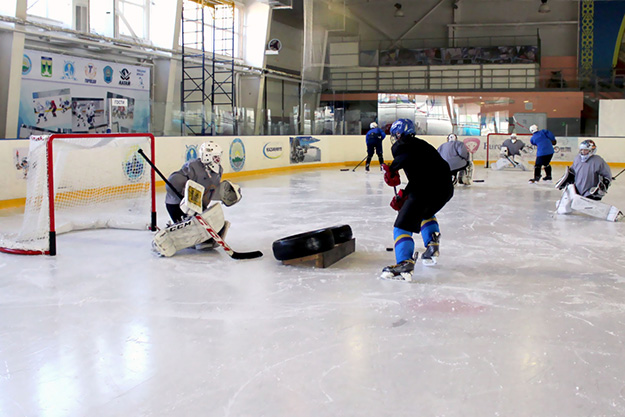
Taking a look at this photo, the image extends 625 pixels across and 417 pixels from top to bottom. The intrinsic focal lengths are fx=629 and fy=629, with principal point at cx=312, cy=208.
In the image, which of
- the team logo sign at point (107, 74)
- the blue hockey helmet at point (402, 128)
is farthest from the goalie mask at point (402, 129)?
the team logo sign at point (107, 74)

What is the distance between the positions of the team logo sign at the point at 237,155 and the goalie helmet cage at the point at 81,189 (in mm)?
4378

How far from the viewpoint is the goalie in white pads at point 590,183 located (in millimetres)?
7047

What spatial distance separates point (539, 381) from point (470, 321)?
828mm

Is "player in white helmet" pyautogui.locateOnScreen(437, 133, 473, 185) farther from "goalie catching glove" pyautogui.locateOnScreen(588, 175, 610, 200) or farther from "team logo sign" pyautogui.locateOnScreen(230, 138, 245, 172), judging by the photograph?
"team logo sign" pyautogui.locateOnScreen(230, 138, 245, 172)

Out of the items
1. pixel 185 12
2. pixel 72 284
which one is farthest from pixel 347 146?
pixel 72 284

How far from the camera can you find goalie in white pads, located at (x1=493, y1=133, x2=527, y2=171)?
1566cm

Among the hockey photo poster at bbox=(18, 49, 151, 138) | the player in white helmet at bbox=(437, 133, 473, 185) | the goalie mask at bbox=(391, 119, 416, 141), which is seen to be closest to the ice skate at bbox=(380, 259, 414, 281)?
A: the goalie mask at bbox=(391, 119, 416, 141)

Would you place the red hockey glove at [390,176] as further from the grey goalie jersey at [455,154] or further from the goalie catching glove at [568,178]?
the grey goalie jersey at [455,154]

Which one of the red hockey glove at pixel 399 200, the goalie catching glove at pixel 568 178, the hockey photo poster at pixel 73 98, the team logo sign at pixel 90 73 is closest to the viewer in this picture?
the red hockey glove at pixel 399 200

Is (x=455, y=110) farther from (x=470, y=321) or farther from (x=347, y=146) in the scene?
(x=470, y=321)

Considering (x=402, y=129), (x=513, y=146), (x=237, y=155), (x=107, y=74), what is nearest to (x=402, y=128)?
(x=402, y=129)

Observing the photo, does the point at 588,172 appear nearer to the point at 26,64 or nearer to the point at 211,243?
the point at 211,243

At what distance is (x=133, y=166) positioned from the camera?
754 centimetres

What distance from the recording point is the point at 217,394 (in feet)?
8.00
